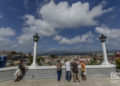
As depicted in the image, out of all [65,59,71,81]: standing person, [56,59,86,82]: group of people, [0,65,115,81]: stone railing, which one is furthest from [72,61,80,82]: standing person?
[0,65,115,81]: stone railing

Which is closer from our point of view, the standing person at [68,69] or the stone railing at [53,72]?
the standing person at [68,69]

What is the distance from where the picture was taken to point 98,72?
5.64 m

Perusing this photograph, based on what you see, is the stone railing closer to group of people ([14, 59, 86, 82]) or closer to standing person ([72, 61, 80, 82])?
group of people ([14, 59, 86, 82])

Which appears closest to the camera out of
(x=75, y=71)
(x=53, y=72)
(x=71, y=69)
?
(x=75, y=71)

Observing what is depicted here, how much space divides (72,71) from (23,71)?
10.2ft

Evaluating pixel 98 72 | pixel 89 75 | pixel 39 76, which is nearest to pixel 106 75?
pixel 98 72

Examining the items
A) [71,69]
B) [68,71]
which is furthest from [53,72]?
[71,69]

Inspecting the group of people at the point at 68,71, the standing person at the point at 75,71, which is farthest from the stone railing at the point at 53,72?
the standing person at the point at 75,71

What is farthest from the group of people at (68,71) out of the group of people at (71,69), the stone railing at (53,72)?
the stone railing at (53,72)

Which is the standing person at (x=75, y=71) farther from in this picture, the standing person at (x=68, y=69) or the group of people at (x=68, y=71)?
the standing person at (x=68, y=69)

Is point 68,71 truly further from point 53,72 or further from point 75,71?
point 53,72

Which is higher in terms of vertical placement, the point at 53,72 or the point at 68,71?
the point at 68,71

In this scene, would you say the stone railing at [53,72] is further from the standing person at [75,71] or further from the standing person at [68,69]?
the standing person at [75,71]

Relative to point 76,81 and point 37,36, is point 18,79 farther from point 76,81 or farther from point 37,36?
point 76,81
